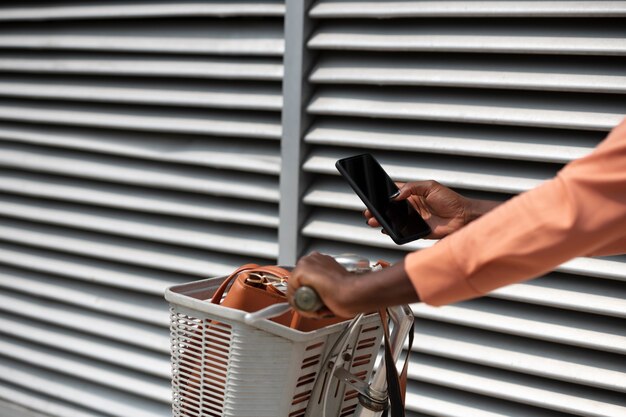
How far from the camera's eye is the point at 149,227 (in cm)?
421

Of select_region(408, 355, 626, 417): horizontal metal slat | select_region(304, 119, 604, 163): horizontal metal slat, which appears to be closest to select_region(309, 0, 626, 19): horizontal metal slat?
select_region(304, 119, 604, 163): horizontal metal slat

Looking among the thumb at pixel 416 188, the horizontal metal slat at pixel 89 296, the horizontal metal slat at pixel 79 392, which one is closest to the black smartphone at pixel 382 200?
the thumb at pixel 416 188

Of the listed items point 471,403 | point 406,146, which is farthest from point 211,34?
point 471,403

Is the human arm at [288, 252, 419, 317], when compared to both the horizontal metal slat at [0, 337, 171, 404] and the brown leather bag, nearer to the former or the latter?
the brown leather bag

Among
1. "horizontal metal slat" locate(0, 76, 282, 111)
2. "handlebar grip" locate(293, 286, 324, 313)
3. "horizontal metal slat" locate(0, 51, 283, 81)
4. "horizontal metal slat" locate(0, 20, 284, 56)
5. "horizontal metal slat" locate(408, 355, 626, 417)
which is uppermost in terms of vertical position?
"horizontal metal slat" locate(0, 20, 284, 56)

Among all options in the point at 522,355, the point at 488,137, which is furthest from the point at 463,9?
the point at 522,355

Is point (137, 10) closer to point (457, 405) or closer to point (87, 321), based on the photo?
point (87, 321)

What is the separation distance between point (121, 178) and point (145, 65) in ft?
1.99

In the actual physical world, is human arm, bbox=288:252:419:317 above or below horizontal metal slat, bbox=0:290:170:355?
above

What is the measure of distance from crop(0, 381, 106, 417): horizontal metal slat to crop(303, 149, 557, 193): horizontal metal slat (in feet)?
6.56

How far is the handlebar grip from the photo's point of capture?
167 centimetres

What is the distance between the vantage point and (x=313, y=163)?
3664 millimetres

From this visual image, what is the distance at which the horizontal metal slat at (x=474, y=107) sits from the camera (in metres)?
3.04

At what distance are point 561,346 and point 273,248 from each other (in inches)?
54.3
